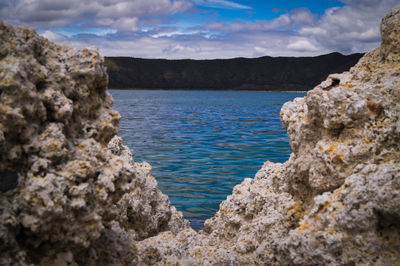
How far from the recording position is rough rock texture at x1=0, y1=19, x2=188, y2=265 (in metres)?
2.45

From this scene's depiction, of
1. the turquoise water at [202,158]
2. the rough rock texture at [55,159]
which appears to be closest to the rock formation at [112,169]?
the rough rock texture at [55,159]

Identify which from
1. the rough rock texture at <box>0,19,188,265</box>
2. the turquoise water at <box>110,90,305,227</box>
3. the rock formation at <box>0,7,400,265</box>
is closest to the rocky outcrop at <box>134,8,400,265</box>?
the rock formation at <box>0,7,400,265</box>

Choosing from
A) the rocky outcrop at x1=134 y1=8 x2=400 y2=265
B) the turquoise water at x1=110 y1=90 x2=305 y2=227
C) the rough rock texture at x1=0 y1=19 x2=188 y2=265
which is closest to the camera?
the rough rock texture at x1=0 y1=19 x2=188 y2=265

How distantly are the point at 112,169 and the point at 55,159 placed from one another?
423 millimetres

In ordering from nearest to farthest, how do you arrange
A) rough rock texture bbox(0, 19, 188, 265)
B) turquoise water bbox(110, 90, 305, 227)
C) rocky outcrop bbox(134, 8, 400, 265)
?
rough rock texture bbox(0, 19, 188, 265) → rocky outcrop bbox(134, 8, 400, 265) → turquoise water bbox(110, 90, 305, 227)

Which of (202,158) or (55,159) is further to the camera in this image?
(202,158)

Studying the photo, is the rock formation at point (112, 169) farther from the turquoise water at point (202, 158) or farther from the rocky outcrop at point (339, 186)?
the turquoise water at point (202, 158)

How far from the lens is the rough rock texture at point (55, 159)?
2.45 meters

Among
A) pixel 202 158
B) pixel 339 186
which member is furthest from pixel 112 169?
pixel 202 158

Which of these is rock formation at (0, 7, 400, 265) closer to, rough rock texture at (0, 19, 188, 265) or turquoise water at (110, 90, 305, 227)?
rough rock texture at (0, 19, 188, 265)

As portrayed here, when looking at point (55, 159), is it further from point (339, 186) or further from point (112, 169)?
point (339, 186)

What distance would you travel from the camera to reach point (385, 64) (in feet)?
12.4

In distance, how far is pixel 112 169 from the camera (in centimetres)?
291

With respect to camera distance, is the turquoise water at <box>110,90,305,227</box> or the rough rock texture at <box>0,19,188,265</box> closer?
the rough rock texture at <box>0,19,188,265</box>
